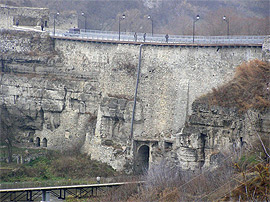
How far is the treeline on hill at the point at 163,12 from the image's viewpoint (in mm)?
91125

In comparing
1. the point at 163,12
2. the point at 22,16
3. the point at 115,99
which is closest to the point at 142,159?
the point at 115,99

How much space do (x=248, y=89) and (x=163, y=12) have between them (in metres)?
59.0

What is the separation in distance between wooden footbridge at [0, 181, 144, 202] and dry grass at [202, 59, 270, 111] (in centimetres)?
767

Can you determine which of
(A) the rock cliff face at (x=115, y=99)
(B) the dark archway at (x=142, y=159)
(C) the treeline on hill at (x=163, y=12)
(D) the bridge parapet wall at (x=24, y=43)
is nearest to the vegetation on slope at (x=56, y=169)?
(A) the rock cliff face at (x=115, y=99)

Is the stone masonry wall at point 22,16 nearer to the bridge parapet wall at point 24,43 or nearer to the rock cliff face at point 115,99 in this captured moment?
the bridge parapet wall at point 24,43

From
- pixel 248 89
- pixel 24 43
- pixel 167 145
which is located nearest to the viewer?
pixel 248 89

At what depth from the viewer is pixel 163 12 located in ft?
354

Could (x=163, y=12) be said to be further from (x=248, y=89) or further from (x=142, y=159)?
(x=248, y=89)

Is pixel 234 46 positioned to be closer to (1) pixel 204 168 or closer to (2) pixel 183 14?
(1) pixel 204 168

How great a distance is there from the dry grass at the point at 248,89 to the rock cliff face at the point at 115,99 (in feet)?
2.58

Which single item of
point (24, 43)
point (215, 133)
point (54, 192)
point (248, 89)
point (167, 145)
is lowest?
point (54, 192)

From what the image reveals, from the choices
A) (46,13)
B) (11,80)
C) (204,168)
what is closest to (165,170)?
(204,168)

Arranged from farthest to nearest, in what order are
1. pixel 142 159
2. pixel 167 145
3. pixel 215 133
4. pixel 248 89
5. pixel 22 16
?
pixel 22 16 → pixel 142 159 → pixel 167 145 → pixel 215 133 → pixel 248 89

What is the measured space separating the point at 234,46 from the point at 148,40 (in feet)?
27.5
